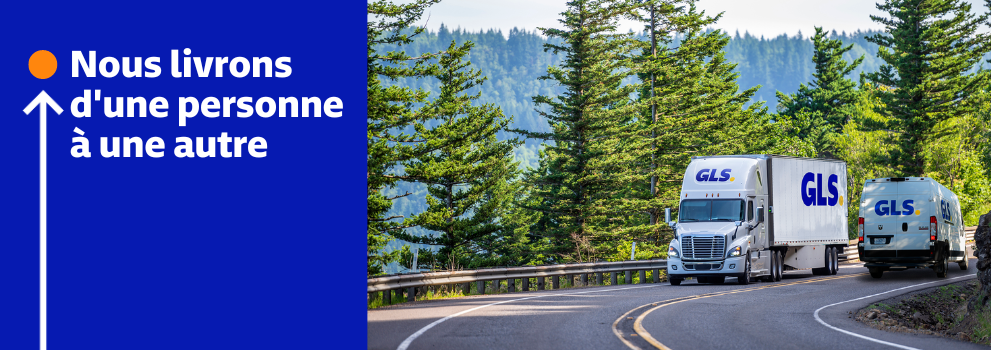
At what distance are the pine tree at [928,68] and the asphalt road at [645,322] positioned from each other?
38.1 metres

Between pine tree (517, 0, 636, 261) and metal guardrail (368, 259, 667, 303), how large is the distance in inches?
683

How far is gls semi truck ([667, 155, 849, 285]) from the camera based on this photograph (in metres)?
22.9

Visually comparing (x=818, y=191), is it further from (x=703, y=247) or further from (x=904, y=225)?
(x=703, y=247)

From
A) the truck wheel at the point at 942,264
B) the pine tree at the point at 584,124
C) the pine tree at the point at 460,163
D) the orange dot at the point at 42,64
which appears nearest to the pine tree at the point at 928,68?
the pine tree at the point at 584,124

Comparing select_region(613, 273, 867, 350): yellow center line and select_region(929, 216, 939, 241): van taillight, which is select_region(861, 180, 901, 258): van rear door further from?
select_region(613, 273, 867, 350): yellow center line

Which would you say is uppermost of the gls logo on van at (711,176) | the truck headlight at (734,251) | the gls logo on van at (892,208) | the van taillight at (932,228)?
the gls logo on van at (711,176)

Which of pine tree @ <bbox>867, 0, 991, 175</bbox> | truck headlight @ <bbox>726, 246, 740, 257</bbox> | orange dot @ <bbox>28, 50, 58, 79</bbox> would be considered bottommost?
truck headlight @ <bbox>726, 246, 740, 257</bbox>

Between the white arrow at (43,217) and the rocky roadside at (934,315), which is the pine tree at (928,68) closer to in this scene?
the rocky roadside at (934,315)

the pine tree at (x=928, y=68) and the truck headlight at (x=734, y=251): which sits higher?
the pine tree at (x=928, y=68)

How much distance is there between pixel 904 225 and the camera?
951 inches

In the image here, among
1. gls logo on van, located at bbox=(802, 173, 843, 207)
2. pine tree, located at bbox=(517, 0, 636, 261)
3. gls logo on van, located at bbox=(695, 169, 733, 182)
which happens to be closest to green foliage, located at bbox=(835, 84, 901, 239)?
pine tree, located at bbox=(517, 0, 636, 261)

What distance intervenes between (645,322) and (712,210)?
10897mm

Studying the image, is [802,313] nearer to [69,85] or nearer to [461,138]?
[69,85]

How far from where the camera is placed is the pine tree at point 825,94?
303 feet
